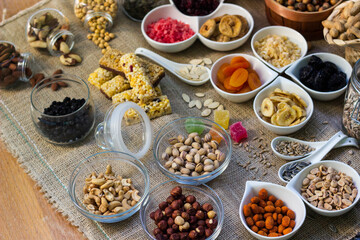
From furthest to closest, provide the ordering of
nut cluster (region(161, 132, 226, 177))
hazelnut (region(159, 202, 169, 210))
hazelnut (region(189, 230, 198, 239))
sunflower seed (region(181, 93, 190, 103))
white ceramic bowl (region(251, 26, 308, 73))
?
white ceramic bowl (region(251, 26, 308, 73)) < sunflower seed (region(181, 93, 190, 103)) < nut cluster (region(161, 132, 226, 177)) < hazelnut (region(159, 202, 169, 210)) < hazelnut (region(189, 230, 198, 239))

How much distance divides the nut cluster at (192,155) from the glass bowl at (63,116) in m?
0.37

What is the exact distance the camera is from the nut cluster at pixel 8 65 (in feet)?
6.97

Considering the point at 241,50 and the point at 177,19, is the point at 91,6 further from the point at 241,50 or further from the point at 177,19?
the point at 241,50

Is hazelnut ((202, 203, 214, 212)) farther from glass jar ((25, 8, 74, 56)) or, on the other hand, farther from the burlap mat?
glass jar ((25, 8, 74, 56))

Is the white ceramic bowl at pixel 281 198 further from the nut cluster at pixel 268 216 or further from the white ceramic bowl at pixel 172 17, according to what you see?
the white ceramic bowl at pixel 172 17

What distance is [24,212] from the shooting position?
1785mm

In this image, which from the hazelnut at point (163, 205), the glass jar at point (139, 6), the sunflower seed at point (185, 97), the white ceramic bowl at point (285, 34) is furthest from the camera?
the glass jar at point (139, 6)

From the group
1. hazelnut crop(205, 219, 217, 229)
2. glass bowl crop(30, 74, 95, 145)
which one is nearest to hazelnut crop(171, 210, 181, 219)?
hazelnut crop(205, 219, 217, 229)

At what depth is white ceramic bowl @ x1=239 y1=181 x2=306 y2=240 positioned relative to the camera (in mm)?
1565

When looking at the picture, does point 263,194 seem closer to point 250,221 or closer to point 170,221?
point 250,221

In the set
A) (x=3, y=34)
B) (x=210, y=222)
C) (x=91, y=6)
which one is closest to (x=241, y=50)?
(x=91, y=6)

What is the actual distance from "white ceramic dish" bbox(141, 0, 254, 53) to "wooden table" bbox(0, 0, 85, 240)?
35.2 inches

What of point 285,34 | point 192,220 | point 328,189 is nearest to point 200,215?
point 192,220

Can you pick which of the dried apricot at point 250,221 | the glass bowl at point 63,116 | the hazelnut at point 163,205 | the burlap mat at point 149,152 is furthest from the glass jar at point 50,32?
the dried apricot at point 250,221
